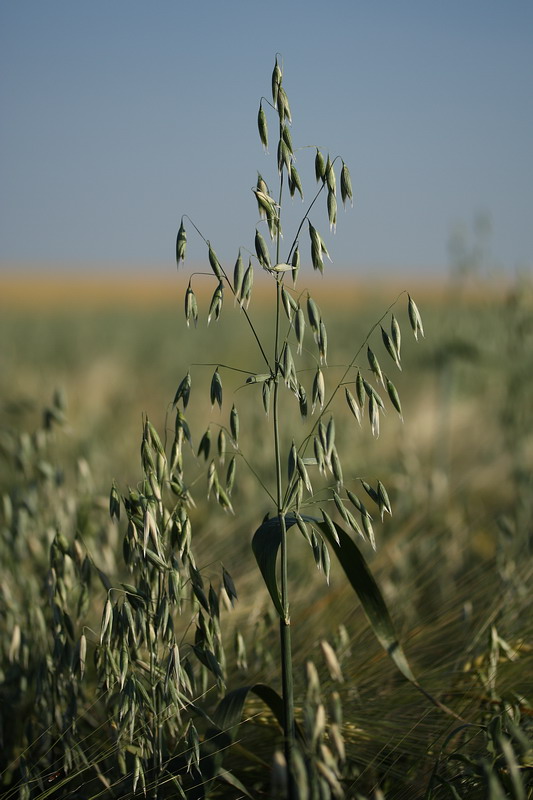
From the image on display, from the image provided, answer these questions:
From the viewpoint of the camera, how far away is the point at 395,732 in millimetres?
1420

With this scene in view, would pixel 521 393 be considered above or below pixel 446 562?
above

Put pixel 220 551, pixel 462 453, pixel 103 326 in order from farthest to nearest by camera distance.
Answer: pixel 103 326
pixel 462 453
pixel 220 551

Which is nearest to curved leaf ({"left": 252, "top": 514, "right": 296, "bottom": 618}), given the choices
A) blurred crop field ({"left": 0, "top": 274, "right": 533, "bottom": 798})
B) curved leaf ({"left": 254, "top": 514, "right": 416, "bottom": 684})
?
curved leaf ({"left": 254, "top": 514, "right": 416, "bottom": 684})

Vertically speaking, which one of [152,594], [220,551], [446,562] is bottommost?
[446,562]

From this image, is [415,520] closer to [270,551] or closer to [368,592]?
[368,592]

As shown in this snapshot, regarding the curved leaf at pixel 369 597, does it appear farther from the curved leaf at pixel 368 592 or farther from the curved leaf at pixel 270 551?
the curved leaf at pixel 270 551

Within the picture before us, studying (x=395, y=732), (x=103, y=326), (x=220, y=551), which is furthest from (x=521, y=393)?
(x=103, y=326)

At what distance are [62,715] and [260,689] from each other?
492 millimetres

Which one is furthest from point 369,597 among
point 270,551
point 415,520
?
point 415,520

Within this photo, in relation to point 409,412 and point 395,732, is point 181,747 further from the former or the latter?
point 409,412

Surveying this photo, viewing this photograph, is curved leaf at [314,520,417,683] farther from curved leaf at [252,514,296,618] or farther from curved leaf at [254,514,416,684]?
curved leaf at [252,514,296,618]

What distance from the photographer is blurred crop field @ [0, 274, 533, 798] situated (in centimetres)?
150

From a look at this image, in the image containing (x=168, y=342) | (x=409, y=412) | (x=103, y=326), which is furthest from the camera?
(x=103, y=326)

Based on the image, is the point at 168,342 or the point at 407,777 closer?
the point at 407,777
